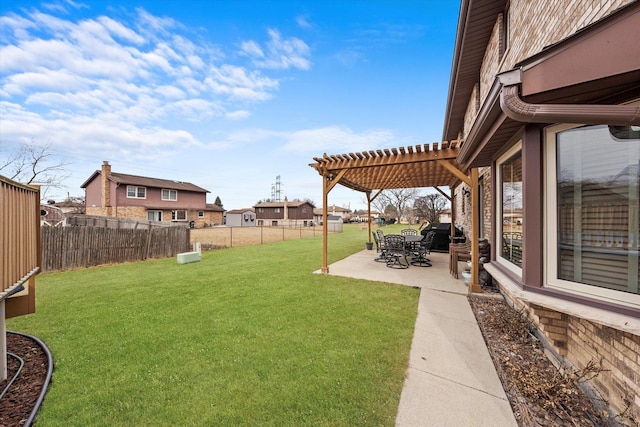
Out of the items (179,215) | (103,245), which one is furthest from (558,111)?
(179,215)

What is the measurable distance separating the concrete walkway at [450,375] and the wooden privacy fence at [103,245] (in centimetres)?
1061

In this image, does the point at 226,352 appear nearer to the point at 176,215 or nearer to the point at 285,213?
the point at 176,215

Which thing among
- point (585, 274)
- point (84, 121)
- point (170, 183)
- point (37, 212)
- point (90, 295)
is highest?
point (84, 121)

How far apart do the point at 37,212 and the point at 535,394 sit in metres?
6.12

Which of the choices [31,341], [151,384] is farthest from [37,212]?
[151,384]

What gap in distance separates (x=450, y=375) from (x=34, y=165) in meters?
23.8

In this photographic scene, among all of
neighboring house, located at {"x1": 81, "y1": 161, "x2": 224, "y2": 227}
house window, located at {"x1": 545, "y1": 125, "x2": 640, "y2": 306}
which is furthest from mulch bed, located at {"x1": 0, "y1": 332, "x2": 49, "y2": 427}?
neighboring house, located at {"x1": 81, "y1": 161, "x2": 224, "y2": 227}

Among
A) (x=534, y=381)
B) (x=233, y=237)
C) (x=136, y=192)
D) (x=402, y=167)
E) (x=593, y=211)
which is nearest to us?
(x=593, y=211)

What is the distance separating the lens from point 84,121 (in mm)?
20828

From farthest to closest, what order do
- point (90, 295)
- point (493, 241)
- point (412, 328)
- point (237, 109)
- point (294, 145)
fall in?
1. point (294, 145)
2. point (237, 109)
3. point (90, 295)
4. point (493, 241)
5. point (412, 328)

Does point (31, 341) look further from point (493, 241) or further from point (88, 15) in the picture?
point (88, 15)

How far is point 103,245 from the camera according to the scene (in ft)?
29.6

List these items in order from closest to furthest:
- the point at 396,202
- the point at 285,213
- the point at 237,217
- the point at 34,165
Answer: the point at 34,165, the point at 285,213, the point at 396,202, the point at 237,217

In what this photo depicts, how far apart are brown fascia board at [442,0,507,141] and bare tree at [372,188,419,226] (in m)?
30.6
